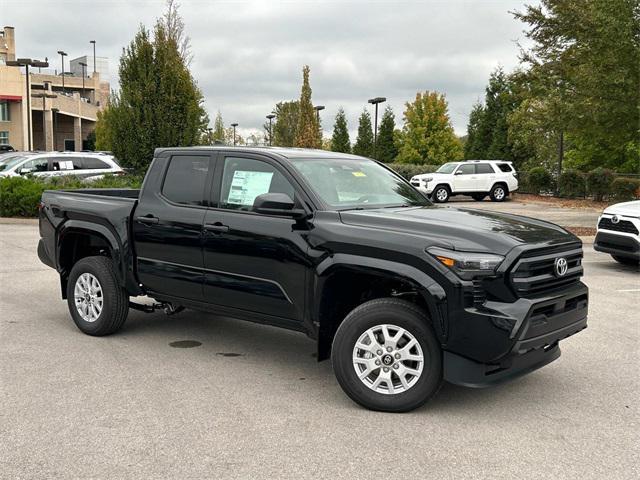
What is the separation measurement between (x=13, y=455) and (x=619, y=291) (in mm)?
8141

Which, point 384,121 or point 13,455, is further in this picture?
point 384,121

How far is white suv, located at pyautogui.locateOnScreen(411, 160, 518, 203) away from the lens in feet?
101

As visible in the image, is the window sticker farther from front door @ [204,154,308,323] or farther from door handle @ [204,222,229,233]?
door handle @ [204,222,229,233]

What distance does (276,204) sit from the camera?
5016 mm

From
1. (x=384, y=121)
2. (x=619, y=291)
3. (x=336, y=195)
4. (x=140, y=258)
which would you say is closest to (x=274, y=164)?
(x=336, y=195)

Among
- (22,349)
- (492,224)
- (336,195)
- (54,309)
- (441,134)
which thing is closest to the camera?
(492,224)

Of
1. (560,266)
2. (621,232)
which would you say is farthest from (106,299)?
(621,232)

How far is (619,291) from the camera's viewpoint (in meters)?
9.54

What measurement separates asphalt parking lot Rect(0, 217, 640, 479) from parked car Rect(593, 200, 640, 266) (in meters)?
4.37

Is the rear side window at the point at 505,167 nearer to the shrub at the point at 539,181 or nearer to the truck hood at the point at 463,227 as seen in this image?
the shrub at the point at 539,181

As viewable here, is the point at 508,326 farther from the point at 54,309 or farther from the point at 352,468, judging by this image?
the point at 54,309

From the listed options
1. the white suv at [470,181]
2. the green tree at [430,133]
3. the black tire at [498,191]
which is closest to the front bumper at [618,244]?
the white suv at [470,181]

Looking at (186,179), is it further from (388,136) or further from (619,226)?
(388,136)

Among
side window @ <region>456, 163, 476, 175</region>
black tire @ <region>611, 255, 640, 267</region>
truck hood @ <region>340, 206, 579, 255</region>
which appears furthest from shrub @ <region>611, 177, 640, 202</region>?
truck hood @ <region>340, 206, 579, 255</region>
